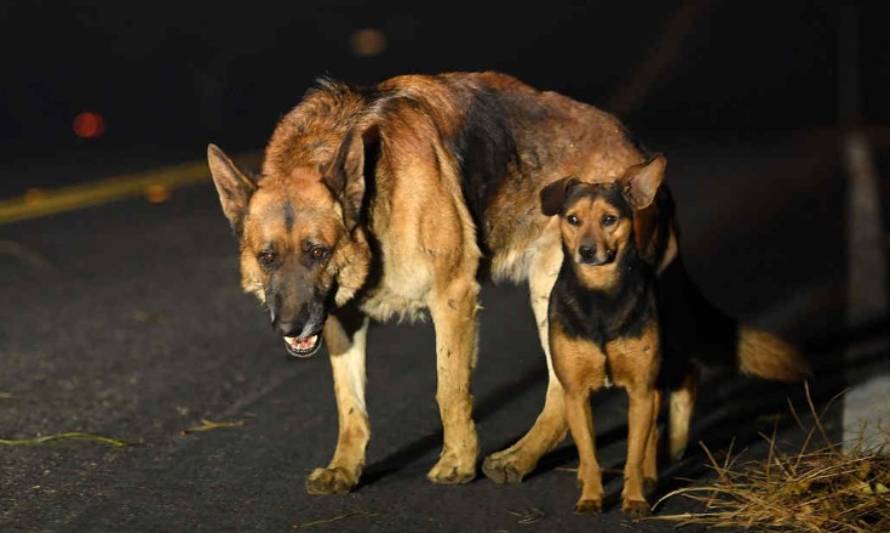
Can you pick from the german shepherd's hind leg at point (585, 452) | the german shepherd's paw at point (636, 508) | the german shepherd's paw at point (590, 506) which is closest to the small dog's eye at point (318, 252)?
the german shepherd's hind leg at point (585, 452)

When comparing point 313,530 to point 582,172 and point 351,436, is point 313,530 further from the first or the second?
point 582,172

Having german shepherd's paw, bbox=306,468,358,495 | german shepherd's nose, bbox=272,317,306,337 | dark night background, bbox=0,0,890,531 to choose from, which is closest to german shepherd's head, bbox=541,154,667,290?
dark night background, bbox=0,0,890,531

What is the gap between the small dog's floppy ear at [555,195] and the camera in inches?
280

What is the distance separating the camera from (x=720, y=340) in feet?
26.6

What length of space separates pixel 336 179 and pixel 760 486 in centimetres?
202

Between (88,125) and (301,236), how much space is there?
17.0 meters

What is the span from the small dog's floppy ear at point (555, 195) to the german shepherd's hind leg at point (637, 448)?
758 millimetres

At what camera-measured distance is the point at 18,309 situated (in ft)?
37.2

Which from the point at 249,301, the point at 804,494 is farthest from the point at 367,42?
the point at 804,494

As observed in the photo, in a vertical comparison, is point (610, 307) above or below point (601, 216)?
below

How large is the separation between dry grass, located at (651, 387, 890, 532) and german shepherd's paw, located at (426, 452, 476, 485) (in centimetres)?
86

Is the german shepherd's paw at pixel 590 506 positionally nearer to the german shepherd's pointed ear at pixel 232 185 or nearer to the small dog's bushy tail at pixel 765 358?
the small dog's bushy tail at pixel 765 358

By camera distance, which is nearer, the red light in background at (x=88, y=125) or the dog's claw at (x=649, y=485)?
the dog's claw at (x=649, y=485)

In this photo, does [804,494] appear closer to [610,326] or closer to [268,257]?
[610,326]
